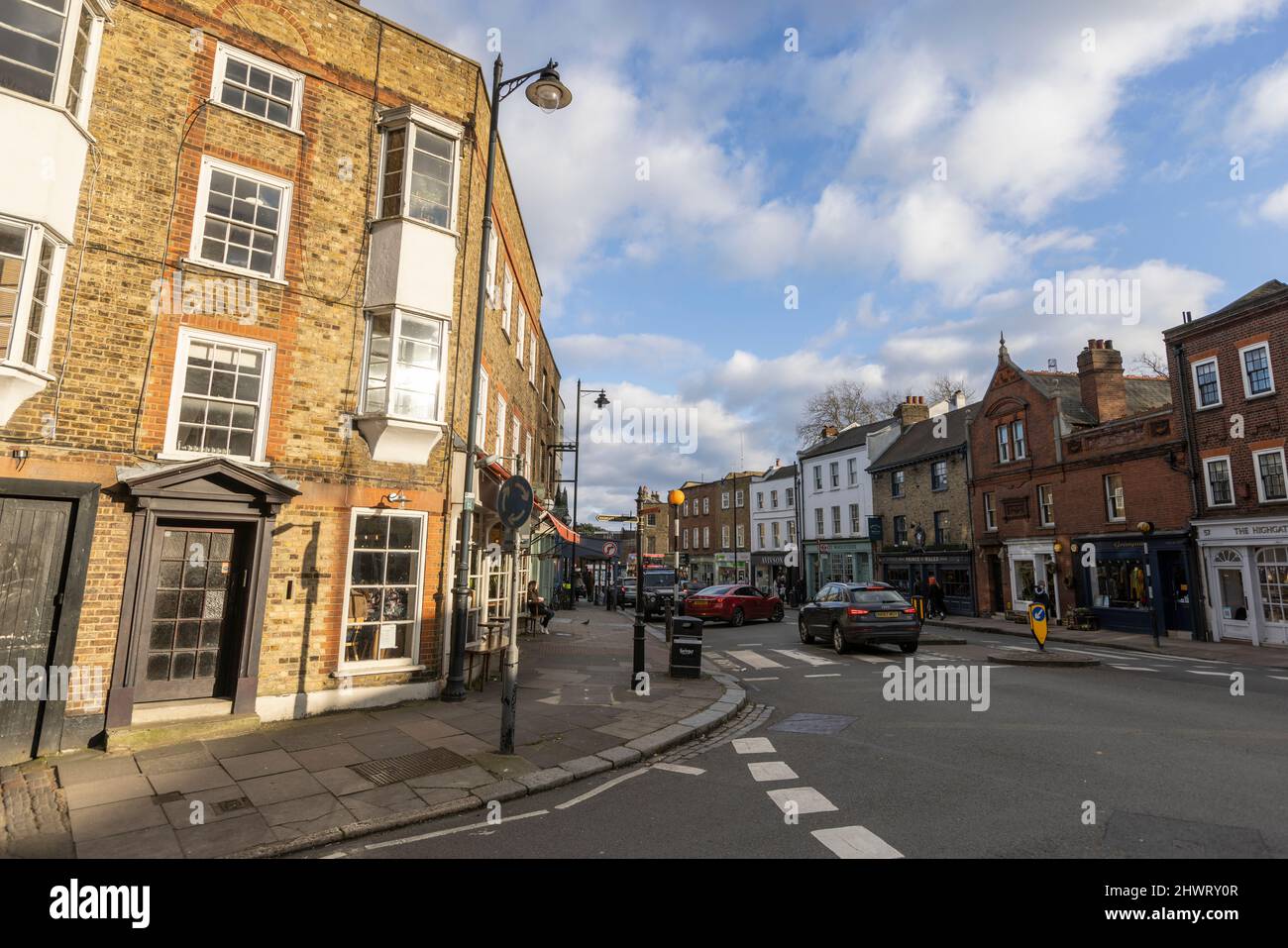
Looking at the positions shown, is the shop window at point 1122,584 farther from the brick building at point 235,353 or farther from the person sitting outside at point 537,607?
the brick building at point 235,353

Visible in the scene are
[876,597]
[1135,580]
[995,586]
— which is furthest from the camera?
[995,586]

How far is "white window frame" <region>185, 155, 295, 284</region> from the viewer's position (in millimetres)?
8590

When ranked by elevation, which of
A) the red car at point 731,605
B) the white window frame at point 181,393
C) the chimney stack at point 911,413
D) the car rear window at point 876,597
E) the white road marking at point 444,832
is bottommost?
the white road marking at point 444,832

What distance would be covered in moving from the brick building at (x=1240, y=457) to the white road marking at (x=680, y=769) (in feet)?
65.1

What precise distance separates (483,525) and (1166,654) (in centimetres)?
1729

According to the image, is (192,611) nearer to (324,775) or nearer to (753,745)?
(324,775)

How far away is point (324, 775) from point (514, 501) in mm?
3294

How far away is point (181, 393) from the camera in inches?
327

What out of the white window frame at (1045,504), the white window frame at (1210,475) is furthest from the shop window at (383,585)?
the white window frame at (1045,504)

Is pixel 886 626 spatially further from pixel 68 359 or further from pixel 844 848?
pixel 68 359

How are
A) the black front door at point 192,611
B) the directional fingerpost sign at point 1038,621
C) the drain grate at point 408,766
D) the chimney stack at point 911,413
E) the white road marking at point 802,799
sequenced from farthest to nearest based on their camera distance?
the chimney stack at point 911,413 < the directional fingerpost sign at point 1038,621 < the black front door at point 192,611 < the drain grate at point 408,766 < the white road marking at point 802,799

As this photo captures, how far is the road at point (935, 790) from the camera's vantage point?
4582 mm

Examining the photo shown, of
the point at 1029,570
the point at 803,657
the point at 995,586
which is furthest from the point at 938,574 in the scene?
the point at 803,657

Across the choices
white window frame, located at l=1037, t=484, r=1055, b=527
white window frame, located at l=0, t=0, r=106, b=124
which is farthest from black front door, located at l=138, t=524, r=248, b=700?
white window frame, located at l=1037, t=484, r=1055, b=527
